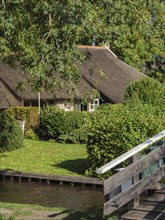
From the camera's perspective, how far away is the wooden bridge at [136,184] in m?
8.21

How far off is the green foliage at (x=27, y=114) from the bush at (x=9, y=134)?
443 centimetres

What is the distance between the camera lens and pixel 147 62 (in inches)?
2379

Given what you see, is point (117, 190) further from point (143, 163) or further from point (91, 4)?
point (91, 4)

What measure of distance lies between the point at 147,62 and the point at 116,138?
42216 mm

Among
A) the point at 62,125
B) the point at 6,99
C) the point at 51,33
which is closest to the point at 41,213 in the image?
the point at 51,33

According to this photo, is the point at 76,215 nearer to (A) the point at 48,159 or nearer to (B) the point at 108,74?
(A) the point at 48,159

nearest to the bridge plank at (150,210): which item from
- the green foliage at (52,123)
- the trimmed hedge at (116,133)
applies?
→ the trimmed hedge at (116,133)

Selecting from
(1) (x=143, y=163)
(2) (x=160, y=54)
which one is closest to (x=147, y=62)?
(2) (x=160, y=54)

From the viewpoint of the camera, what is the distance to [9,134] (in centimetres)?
2769

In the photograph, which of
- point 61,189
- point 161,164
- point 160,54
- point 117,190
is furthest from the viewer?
point 160,54

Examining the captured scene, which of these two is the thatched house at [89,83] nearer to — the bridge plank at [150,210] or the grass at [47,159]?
the grass at [47,159]

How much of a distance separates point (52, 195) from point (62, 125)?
533 inches

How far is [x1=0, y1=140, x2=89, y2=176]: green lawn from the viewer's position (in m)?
22.0

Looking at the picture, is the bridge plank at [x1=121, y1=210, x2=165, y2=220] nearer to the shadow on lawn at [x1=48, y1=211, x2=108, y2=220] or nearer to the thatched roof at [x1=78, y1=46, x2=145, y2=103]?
the shadow on lawn at [x1=48, y1=211, x2=108, y2=220]
